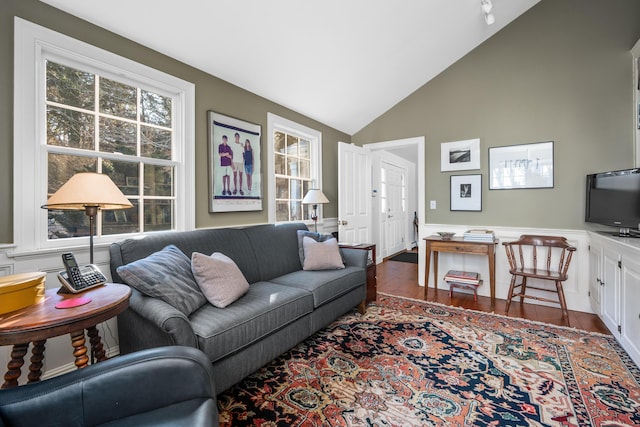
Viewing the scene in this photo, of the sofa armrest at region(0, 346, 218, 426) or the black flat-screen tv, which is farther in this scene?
the black flat-screen tv

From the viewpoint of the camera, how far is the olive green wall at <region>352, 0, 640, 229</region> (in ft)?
9.62

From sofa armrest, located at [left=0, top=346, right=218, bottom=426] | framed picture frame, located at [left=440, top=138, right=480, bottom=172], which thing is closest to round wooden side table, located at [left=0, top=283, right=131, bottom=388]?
sofa armrest, located at [left=0, top=346, right=218, bottom=426]

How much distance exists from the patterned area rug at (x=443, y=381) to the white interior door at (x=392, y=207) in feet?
11.1

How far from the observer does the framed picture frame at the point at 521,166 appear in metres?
3.25

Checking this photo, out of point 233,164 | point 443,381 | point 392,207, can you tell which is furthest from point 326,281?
point 392,207

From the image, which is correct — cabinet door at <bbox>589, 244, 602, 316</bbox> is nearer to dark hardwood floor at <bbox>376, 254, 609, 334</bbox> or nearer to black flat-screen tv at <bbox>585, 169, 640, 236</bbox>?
dark hardwood floor at <bbox>376, 254, 609, 334</bbox>

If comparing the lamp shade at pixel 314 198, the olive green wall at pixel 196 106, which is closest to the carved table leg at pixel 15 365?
the olive green wall at pixel 196 106

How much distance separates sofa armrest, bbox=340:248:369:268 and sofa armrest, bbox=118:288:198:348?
181cm

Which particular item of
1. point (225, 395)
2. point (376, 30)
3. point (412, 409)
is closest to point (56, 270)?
point (225, 395)

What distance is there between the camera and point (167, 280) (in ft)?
5.62

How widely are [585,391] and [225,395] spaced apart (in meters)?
2.18

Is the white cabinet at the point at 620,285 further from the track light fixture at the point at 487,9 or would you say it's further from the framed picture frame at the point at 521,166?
the track light fixture at the point at 487,9

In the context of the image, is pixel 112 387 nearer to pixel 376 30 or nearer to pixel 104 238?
pixel 104 238

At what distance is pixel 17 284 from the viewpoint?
1227mm
